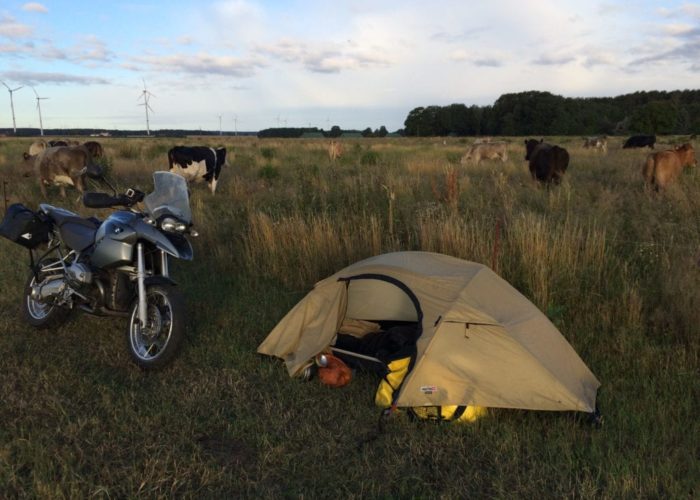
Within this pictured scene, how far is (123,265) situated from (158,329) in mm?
621

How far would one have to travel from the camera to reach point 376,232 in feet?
23.6

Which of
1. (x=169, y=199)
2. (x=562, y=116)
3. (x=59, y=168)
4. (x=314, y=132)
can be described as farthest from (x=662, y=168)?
(x=314, y=132)

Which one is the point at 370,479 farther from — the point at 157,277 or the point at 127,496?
the point at 157,277

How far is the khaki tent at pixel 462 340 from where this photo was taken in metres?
3.80

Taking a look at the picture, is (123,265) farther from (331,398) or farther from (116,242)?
(331,398)

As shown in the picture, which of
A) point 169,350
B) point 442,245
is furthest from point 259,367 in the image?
point 442,245

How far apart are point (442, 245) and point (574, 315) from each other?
1.69 meters

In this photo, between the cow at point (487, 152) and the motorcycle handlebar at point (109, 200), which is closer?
the motorcycle handlebar at point (109, 200)

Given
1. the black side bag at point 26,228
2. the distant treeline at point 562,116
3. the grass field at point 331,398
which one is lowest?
the grass field at point 331,398

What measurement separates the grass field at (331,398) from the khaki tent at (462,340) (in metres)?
0.18

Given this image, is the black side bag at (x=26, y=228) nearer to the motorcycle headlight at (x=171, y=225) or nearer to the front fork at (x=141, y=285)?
the front fork at (x=141, y=285)

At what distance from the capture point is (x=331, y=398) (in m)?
4.18

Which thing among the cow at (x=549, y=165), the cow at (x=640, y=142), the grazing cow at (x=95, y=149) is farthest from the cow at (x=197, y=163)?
the cow at (x=640, y=142)

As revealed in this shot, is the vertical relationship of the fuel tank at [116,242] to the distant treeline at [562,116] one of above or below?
below
